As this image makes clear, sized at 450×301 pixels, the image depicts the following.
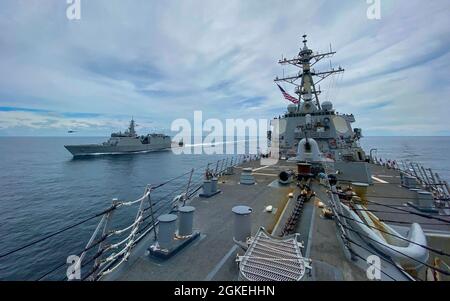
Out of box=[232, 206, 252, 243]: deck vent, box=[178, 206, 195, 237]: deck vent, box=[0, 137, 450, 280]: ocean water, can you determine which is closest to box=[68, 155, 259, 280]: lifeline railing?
box=[178, 206, 195, 237]: deck vent

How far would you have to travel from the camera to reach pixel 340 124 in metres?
23.4

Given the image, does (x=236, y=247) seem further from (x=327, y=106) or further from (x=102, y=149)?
→ (x=102, y=149)

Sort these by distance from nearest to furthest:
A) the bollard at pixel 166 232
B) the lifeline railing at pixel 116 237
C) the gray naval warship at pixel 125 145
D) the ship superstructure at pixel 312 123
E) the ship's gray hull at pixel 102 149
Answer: the lifeline railing at pixel 116 237
the bollard at pixel 166 232
the ship superstructure at pixel 312 123
the ship's gray hull at pixel 102 149
the gray naval warship at pixel 125 145

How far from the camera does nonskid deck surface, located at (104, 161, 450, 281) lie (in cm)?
395

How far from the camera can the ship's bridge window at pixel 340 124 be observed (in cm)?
2299

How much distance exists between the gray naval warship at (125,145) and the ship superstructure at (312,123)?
51.4 metres

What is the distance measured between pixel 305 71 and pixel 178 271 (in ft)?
93.8

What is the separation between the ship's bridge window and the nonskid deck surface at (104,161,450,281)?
15.2 meters

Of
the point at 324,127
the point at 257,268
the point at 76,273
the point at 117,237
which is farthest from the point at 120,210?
the point at 324,127

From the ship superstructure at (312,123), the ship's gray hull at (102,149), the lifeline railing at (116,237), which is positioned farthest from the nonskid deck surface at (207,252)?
the ship's gray hull at (102,149)

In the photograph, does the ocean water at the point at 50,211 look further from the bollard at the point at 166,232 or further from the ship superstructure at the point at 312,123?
the ship superstructure at the point at 312,123

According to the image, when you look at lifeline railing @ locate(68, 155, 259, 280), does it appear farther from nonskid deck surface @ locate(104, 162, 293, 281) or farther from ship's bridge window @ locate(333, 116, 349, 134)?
ship's bridge window @ locate(333, 116, 349, 134)
